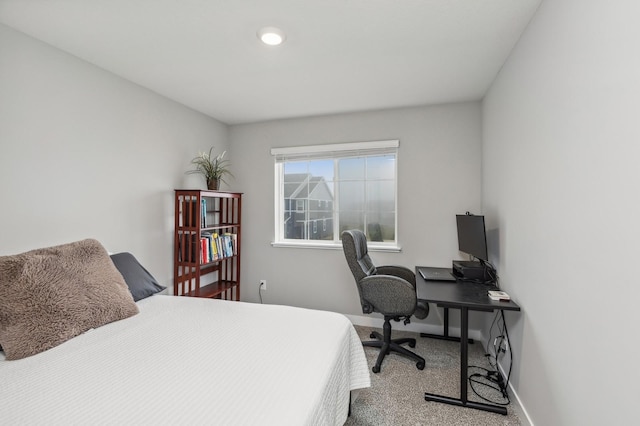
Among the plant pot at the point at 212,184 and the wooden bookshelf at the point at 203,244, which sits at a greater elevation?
the plant pot at the point at 212,184

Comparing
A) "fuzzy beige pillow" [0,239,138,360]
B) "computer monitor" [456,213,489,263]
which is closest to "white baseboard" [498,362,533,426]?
"computer monitor" [456,213,489,263]

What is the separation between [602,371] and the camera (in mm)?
1048

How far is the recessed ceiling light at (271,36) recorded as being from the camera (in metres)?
1.81

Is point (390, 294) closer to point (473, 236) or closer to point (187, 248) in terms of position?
point (473, 236)

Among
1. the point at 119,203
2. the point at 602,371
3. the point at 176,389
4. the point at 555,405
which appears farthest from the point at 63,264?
the point at 555,405

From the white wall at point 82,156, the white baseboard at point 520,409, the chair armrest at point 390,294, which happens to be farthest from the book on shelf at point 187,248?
the white baseboard at point 520,409

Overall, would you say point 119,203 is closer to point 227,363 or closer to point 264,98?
point 264,98

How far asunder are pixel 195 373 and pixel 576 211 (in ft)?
5.71

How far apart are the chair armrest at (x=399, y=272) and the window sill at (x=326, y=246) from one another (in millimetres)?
295

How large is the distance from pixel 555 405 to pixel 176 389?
1.73 meters

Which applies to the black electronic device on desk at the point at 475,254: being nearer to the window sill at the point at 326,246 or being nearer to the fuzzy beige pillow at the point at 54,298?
the window sill at the point at 326,246

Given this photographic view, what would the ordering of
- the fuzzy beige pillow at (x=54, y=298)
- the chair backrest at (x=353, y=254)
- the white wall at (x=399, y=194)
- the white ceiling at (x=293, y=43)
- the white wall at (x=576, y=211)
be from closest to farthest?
1. the white wall at (x=576, y=211)
2. the fuzzy beige pillow at (x=54, y=298)
3. the white ceiling at (x=293, y=43)
4. the chair backrest at (x=353, y=254)
5. the white wall at (x=399, y=194)

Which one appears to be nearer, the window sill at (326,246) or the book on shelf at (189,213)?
the book on shelf at (189,213)

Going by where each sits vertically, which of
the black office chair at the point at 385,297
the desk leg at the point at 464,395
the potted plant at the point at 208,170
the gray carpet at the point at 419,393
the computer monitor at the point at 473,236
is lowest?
the gray carpet at the point at 419,393
